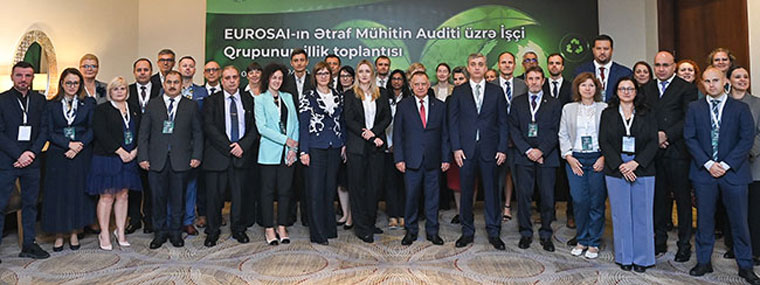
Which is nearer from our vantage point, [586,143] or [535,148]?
[586,143]

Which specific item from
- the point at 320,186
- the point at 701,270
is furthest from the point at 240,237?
the point at 701,270

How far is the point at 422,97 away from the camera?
3924 mm

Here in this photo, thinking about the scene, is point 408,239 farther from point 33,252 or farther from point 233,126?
point 33,252

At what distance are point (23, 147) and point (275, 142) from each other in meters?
1.77

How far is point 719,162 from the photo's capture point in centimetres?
307

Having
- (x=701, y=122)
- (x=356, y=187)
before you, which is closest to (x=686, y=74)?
(x=701, y=122)

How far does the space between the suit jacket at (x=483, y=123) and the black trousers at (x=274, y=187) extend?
1359 mm

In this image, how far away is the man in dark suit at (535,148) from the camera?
3709 millimetres

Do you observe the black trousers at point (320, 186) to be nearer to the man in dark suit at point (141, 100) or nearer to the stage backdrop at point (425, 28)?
the man in dark suit at point (141, 100)

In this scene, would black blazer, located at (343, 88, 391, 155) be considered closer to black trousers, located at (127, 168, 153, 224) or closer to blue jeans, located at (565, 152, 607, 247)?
blue jeans, located at (565, 152, 607, 247)

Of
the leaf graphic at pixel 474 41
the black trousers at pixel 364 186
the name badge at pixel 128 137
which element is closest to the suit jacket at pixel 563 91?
the black trousers at pixel 364 186

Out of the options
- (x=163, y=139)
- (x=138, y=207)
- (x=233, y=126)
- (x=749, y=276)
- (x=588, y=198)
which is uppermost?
(x=233, y=126)

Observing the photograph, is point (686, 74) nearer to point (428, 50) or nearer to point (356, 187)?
point (356, 187)

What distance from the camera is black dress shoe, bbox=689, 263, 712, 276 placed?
10.3 ft
